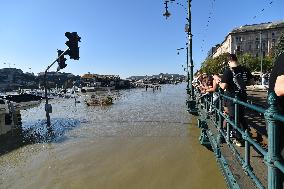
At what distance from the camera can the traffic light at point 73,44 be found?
14.8 meters

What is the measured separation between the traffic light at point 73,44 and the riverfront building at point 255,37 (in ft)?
307

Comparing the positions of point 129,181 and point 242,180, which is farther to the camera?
point 129,181

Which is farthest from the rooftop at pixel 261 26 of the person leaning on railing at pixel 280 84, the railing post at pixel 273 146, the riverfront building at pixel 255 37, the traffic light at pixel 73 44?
the railing post at pixel 273 146

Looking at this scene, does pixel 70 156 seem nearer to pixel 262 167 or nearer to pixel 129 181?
pixel 129 181

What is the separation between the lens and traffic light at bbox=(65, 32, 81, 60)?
14.8 meters

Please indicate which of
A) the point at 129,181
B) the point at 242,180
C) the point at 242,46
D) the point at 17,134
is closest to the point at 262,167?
the point at 242,180

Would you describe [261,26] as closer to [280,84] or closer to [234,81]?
[234,81]

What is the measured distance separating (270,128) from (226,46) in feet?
411

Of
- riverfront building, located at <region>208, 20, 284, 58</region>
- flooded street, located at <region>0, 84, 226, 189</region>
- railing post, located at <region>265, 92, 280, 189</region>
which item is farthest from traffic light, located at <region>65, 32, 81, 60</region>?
riverfront building, located at <region>208, 20, 284, 58</region>

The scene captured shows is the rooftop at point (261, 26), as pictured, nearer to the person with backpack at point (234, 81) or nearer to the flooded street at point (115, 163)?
the flooded street at point (115, 163)

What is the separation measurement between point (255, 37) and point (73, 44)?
103997 millimetres

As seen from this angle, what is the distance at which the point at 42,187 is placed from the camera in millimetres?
7426

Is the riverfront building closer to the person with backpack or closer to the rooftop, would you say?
the rooftop

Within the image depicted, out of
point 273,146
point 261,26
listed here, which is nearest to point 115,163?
point 273,146
